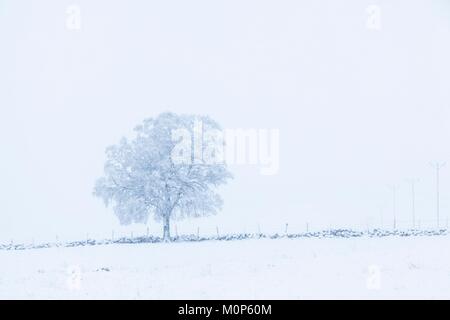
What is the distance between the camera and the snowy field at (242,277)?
11898 millimetres

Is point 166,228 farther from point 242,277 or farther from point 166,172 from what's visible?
point 242,277

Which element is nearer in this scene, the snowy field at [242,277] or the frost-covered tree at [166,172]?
the snowy field at [242,277]

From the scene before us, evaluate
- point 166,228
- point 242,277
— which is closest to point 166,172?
point 166,228

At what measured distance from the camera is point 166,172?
105 feet

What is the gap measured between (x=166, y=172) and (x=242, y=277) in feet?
61.1

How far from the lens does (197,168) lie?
32625 mm

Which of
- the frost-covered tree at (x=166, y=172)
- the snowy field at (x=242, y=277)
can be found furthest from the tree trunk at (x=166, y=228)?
the snowy field at (x=242, y=277)

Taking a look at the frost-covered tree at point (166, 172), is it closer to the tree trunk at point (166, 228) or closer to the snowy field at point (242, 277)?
the tree trunk at point (166, 228)

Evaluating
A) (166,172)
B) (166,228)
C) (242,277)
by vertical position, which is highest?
(166,172)

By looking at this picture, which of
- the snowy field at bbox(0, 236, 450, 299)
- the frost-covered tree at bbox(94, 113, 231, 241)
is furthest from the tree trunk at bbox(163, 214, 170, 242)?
the snowy field at bbox(0, 236, 450, 299)

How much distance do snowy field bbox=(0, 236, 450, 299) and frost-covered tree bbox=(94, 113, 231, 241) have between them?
1124 centimetres

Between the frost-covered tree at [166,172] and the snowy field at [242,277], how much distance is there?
1124 cm

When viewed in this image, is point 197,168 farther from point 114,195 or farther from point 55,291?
point 55,291
